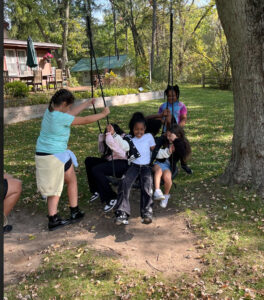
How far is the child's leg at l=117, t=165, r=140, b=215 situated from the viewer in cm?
372

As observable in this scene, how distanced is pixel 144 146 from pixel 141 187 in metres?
0.67

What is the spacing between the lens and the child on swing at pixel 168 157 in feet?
13.8

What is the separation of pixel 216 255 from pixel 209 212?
930 millimetres

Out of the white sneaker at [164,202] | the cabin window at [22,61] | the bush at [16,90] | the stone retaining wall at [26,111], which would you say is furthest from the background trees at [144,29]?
the white sneaker at [164,202]

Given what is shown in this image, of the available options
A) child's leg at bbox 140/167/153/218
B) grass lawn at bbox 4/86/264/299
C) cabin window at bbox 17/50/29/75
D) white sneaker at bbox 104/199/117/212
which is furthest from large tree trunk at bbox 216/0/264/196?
cabin window at bbox 17/50/29/75

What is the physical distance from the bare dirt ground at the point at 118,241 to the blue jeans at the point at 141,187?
343 millimetres

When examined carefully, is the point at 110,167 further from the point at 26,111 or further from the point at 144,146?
the point at 26,111

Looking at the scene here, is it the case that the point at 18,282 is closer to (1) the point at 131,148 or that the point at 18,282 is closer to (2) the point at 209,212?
(1) the point at 131,148

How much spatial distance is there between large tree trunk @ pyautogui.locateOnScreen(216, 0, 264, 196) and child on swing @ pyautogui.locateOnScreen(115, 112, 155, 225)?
1295 millimetres

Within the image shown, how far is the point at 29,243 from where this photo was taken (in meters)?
3.68

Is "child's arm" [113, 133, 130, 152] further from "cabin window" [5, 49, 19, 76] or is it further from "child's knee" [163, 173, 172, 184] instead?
"cabin window" [5, 49, 19, 76]

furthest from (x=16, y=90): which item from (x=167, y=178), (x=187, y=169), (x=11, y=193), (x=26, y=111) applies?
(x=167, y=178)

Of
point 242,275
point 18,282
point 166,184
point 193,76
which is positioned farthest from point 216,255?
point 193,76

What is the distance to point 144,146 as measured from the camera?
172 inches
